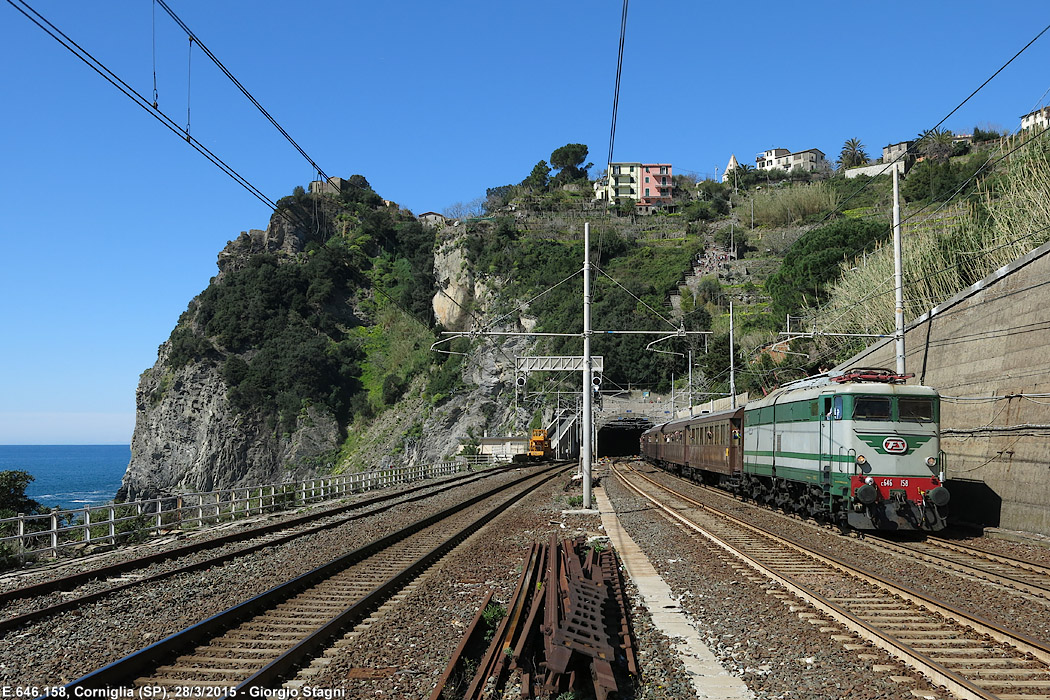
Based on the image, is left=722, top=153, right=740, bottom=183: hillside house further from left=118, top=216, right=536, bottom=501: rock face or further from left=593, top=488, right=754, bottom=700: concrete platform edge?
left=593, top=488, right=754, bottom=700: concrete platform edge

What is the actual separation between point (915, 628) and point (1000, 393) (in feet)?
43.5

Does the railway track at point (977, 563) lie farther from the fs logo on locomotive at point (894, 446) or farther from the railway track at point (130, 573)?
the railway track at point (130, 573)

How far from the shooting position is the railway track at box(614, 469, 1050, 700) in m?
7.14

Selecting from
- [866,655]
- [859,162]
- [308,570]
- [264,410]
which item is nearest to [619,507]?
[308,570]

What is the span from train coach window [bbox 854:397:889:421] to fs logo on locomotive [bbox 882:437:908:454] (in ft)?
1.64

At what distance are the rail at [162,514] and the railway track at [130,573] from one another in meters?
1.78

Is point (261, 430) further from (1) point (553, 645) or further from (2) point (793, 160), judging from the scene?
(2) point (793, 160)

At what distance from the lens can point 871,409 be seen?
1730 centimetres

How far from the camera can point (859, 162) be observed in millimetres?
143250

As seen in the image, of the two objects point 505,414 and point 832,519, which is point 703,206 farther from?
point 832,519

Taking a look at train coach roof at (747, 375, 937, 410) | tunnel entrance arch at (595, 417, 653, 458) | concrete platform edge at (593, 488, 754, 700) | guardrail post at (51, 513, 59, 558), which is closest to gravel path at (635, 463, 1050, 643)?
train coach roof at (747, 375, 937, 410)

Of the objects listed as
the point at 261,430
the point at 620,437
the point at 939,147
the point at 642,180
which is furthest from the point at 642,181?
the point at 261,430

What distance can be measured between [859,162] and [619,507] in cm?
13781

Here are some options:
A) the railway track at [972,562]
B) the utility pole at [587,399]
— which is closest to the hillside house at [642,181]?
the utility pole at [587,399]
